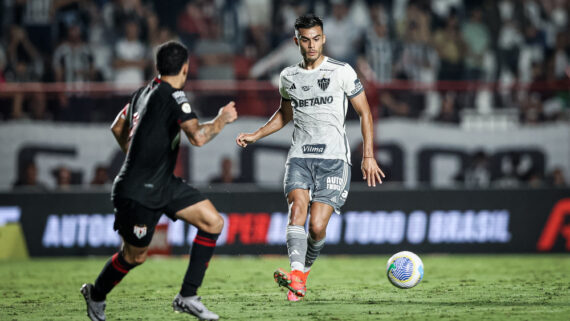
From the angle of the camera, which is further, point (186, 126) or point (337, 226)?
point (337, 226)

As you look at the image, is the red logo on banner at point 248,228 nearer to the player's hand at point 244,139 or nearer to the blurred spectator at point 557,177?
the blurred spectator at point 557,177

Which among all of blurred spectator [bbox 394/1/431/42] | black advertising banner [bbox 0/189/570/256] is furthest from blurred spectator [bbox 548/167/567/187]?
blurred spectator [bbox 394/1/431/42]

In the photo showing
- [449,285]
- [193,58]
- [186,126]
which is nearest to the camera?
[186,126]

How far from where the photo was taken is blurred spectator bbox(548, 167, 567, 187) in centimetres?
1291

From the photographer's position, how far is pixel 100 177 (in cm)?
1302

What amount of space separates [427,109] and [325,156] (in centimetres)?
585

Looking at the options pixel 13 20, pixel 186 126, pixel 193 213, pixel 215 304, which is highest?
pixel 13 20

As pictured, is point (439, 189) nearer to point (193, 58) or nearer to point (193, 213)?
point (193, 58)

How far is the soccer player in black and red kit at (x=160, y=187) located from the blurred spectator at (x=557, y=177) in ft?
26.5

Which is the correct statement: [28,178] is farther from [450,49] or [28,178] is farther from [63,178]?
[450,49]

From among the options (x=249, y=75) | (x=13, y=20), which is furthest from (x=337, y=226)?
(x=13, y=20)

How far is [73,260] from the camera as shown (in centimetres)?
1291

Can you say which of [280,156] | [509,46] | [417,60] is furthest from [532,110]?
[280,156]

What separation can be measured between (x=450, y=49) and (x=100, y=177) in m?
7.33
